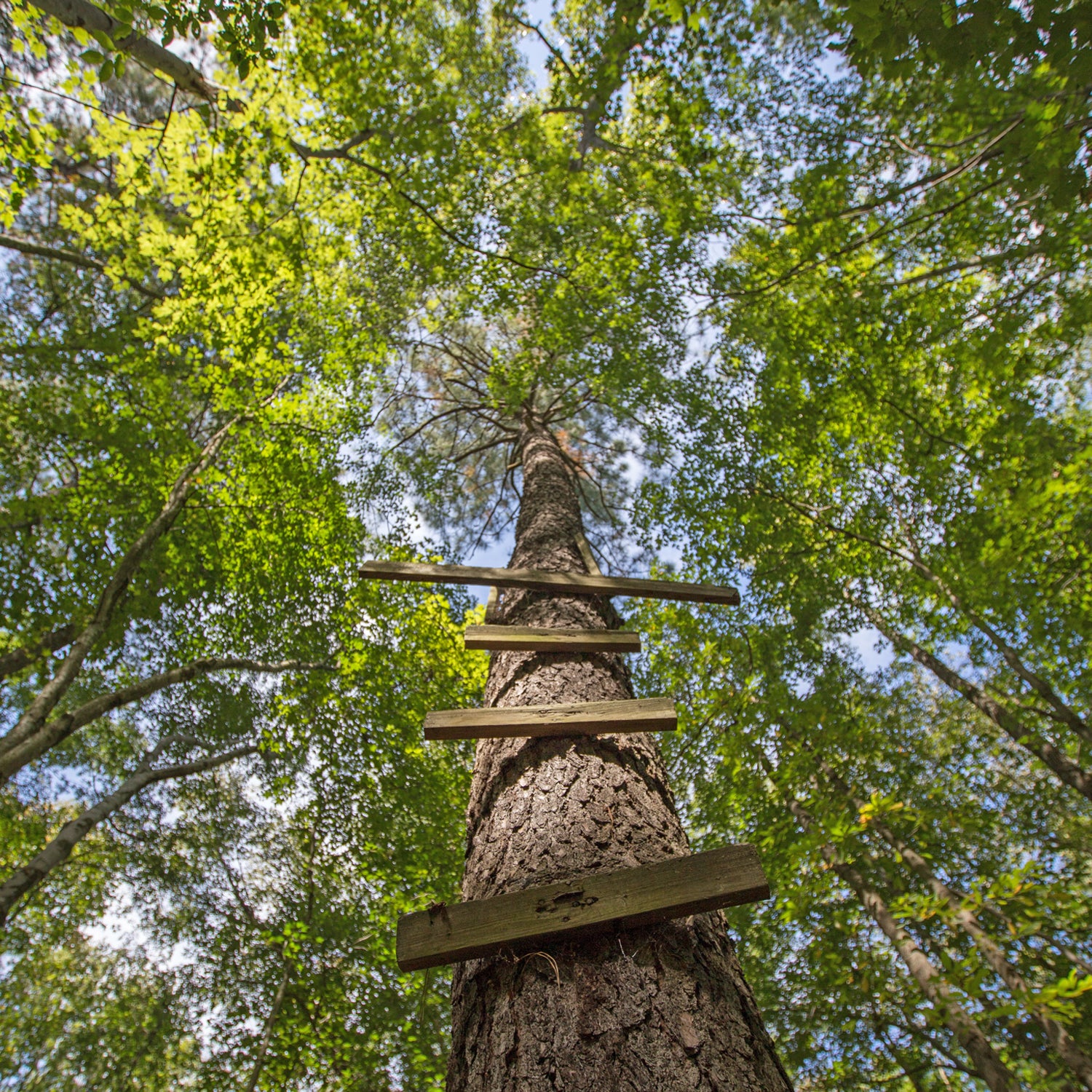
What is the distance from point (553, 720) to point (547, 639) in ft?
2.37

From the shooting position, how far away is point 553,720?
2.48 meters

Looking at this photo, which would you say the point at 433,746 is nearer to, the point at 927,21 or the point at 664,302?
the point at 664,302

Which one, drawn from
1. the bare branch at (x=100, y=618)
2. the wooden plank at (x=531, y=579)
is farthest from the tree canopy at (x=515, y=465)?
the wooden plank at (x=531, y=579)

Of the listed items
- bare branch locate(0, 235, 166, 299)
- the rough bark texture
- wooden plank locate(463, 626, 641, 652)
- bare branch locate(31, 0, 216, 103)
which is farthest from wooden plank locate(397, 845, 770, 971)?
bare branch locate(0, 235, 166, 299)

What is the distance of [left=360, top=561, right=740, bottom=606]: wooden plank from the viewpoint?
145 inches

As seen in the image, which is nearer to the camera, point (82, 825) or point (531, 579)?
point (531, 579)

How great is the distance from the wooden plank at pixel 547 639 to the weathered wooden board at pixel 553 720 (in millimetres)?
570

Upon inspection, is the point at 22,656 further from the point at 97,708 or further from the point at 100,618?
the point at 100,618

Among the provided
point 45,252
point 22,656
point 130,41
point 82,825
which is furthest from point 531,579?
point 45,252

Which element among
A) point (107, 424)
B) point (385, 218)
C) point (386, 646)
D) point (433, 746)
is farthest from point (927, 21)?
point (107, 424)

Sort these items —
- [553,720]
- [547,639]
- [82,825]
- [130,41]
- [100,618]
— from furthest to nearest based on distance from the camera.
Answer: [82,825] → [100,618] → [130,41] → [547,639] → [553,720]

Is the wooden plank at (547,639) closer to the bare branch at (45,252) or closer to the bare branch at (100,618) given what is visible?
the bare branch at (100,618)

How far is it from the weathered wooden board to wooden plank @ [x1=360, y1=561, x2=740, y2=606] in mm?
1251

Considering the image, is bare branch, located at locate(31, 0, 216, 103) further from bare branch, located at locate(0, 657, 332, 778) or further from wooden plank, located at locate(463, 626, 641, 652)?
bare branch, located at locate(0, 657, 332, 778)
